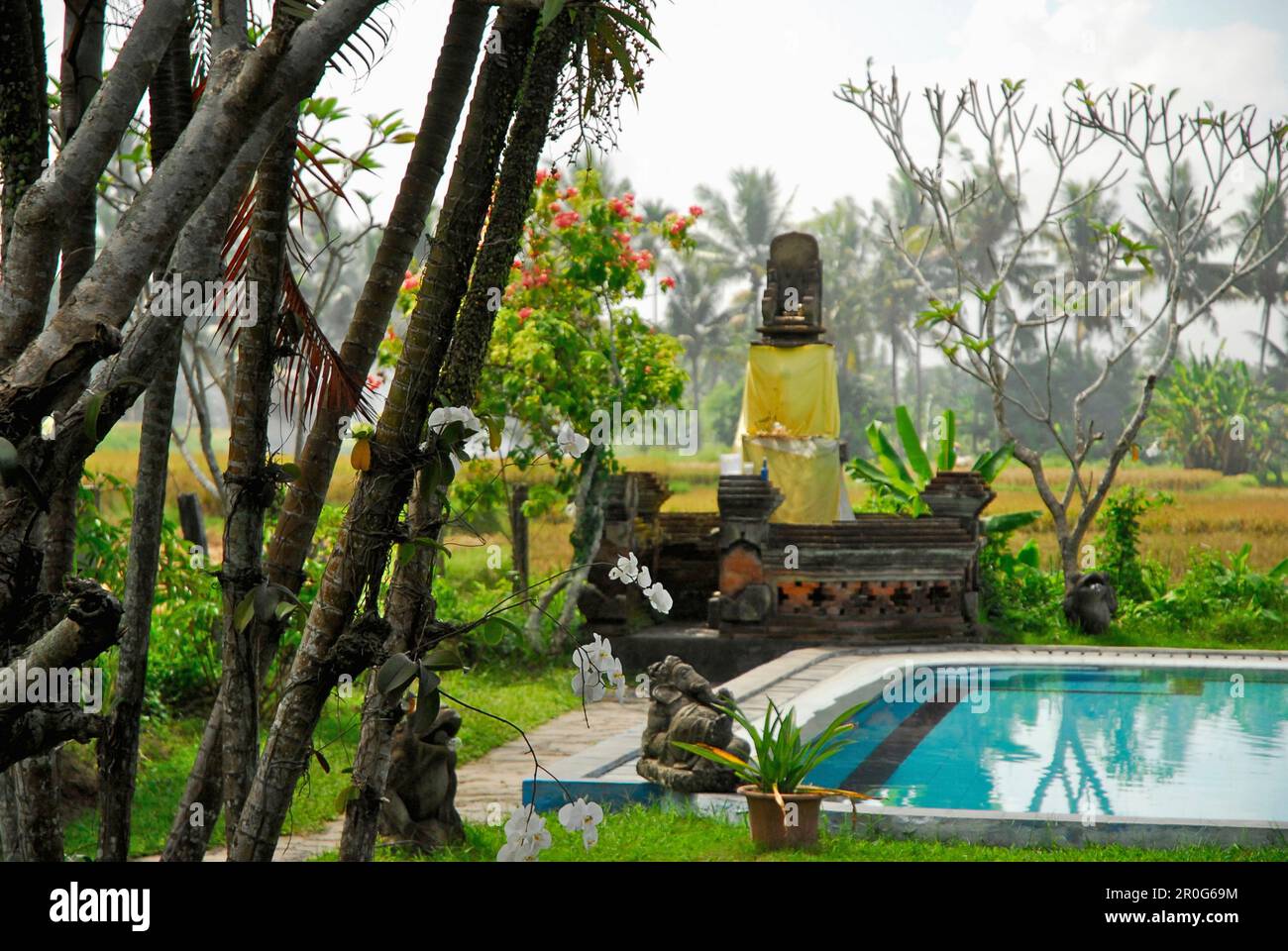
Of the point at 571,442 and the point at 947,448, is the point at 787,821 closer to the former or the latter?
the point at 571,442

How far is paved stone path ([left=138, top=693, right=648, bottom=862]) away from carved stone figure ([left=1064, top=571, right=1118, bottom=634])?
4703mm

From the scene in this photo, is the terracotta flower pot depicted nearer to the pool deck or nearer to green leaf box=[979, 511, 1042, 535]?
the pool deck

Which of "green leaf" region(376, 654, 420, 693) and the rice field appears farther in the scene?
the rice field

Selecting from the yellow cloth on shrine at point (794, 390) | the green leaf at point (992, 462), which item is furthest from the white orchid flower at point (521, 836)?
the green leaf at point (992, 462)

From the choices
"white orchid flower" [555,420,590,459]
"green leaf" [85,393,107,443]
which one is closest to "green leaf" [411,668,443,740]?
"white orchid flower" [555,420,590,459]

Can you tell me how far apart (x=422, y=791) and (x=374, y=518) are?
3118mm

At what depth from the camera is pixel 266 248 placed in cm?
272

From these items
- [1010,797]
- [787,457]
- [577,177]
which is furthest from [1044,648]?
[577,177]

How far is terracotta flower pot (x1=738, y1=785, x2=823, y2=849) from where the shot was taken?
16.5ft

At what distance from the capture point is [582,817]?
2.74 m

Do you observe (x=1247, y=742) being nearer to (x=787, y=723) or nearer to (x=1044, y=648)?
(x=1044, y=648)

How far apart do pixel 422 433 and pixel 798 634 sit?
8759 millimetres

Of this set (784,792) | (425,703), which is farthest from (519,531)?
(425,703)

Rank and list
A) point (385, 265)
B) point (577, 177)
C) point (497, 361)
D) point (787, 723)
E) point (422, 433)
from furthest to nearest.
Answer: point (577, 177)
point (497, 361)
point (787, 723)
point (385, 265)
point (422, 433)
